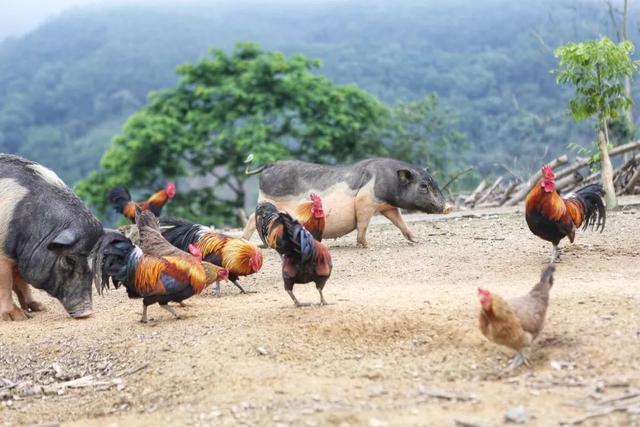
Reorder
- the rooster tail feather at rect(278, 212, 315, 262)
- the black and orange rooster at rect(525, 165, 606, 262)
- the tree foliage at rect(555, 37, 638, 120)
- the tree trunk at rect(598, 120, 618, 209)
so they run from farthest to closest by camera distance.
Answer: the tree trunk at rect(598, 120, 618, 209)
the tree foliage at rect(555, 37, 638, 120)
the black and orange rooster at rect(525, 165, 606, 262)
the rooster tail feather at rect(278, 212, 315, 262)

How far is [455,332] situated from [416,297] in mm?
1027

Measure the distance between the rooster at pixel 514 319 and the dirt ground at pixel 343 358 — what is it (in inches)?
8.6

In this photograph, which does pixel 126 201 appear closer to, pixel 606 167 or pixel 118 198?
pixel 118 198

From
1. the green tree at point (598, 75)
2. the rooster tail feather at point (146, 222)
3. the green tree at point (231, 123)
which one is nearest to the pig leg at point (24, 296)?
the rooster tail feather at point (146, 222)

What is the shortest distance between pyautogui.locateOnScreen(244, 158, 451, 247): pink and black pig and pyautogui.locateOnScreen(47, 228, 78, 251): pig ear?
149 inches

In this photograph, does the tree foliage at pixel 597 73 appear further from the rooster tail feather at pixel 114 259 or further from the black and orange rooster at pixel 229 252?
the rooster tail feather at pixel 114 259

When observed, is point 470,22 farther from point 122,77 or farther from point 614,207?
point 614,207

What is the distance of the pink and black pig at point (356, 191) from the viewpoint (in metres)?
11.8

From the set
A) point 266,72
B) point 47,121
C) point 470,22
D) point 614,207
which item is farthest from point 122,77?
point 614,207

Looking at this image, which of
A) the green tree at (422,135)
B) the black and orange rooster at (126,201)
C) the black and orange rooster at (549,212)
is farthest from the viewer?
the green tree at (422,135)

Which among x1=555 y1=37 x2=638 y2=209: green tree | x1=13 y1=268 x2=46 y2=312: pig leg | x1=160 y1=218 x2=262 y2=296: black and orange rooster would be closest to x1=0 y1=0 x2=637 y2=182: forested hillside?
x1=555 y1=37 x2=638 y2=209: green tree

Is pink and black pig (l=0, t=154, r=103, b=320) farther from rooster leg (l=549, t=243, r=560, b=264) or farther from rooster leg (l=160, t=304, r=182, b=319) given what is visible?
rooster leg (l=549, t=243, r=560, b=264)

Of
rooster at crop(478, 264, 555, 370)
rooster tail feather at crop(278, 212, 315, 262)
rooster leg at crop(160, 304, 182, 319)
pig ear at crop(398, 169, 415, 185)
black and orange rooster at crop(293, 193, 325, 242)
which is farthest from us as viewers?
pig ear at crop(398, 169, 415, 185)

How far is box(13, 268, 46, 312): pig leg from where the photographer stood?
368 inches
